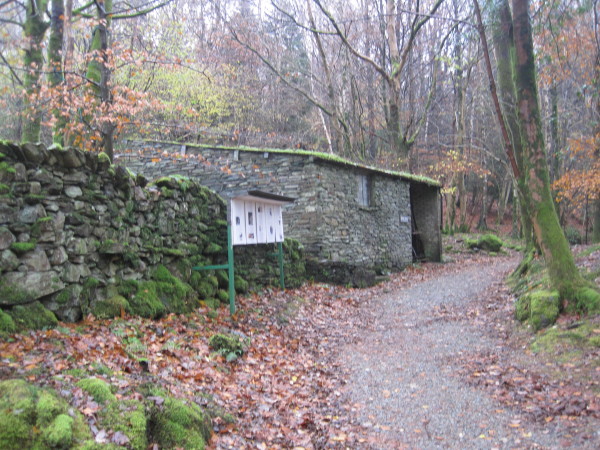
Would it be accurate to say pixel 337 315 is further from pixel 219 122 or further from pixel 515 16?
pixel 219 122

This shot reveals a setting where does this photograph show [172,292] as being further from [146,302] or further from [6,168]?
[6,168]

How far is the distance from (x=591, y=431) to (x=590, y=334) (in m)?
2.31

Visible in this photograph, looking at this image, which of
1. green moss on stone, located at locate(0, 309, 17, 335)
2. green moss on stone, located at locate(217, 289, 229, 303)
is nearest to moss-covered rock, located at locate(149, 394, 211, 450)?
green moss on stone, located at locate(0, 309, 17, 335)

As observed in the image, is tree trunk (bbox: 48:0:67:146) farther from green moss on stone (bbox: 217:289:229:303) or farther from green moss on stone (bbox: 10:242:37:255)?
green moss on stone (bbox: 10:242:37:255)

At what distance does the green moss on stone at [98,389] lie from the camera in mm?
3156

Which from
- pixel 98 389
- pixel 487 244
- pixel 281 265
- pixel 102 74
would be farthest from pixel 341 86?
pixel 98 389

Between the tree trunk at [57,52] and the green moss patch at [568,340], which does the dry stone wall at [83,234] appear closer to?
the tree trunk at [57,52]

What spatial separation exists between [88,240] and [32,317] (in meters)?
1.19

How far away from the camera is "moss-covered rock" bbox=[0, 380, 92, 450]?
2.49 meters

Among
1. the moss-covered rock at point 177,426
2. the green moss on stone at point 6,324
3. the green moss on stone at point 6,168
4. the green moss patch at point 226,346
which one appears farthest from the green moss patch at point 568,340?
the green moss on stone at point 6,168

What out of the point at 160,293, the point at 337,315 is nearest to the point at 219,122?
the point at 337,315

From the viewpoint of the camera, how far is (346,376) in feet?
17.9

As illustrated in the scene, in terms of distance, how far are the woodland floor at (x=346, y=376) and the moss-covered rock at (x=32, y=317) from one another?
0.52ft

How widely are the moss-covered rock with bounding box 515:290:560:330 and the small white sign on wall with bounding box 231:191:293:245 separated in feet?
15.4
